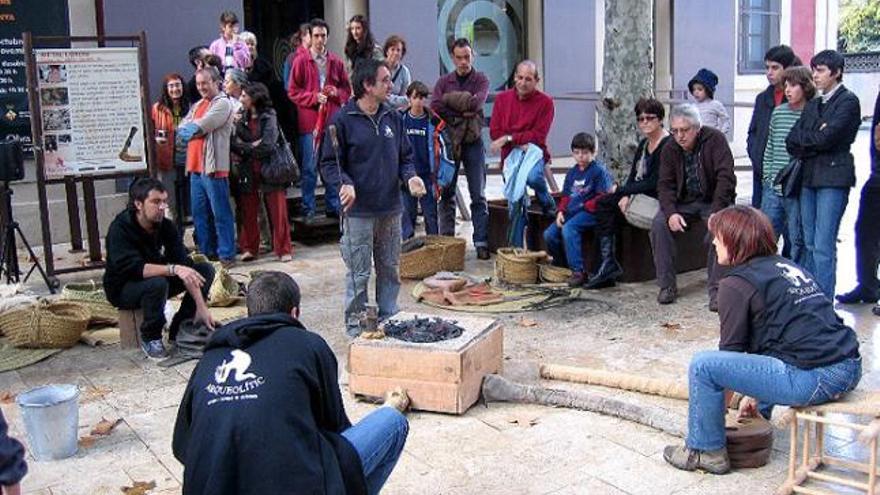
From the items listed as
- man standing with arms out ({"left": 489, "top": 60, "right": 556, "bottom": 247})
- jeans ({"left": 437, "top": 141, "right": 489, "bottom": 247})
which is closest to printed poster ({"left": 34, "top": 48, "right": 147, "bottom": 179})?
jeans ({"left": 437, "top": 141, "right": 489, "bottom": 247})

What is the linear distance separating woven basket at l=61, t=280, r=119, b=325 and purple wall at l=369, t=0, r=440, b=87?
6.09 m

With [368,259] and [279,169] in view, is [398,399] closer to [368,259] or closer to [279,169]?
[368,259]

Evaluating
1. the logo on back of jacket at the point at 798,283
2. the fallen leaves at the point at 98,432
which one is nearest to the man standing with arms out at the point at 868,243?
the logo on back of jacket at the point at 798,283

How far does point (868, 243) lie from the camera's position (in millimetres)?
7289

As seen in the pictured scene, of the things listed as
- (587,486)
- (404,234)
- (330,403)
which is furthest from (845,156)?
(330,403)

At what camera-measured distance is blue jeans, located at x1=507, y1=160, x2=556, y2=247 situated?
879 centimetres

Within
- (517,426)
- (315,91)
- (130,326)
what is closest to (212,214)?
(315,91)

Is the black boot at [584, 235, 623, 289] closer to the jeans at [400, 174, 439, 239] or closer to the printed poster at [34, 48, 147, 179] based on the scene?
the jeans at [400, 174, 439, 239]

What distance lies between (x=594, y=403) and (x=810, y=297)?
1422 millimetres

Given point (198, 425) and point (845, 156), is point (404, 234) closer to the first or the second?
point (845, 156)

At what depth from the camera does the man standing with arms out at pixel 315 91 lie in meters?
9.88

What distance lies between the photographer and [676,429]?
4910mm

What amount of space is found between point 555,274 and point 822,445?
387 cm

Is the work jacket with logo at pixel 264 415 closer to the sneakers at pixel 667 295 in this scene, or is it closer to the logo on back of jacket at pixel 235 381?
the logo on back of jacket at pixel 235 381
